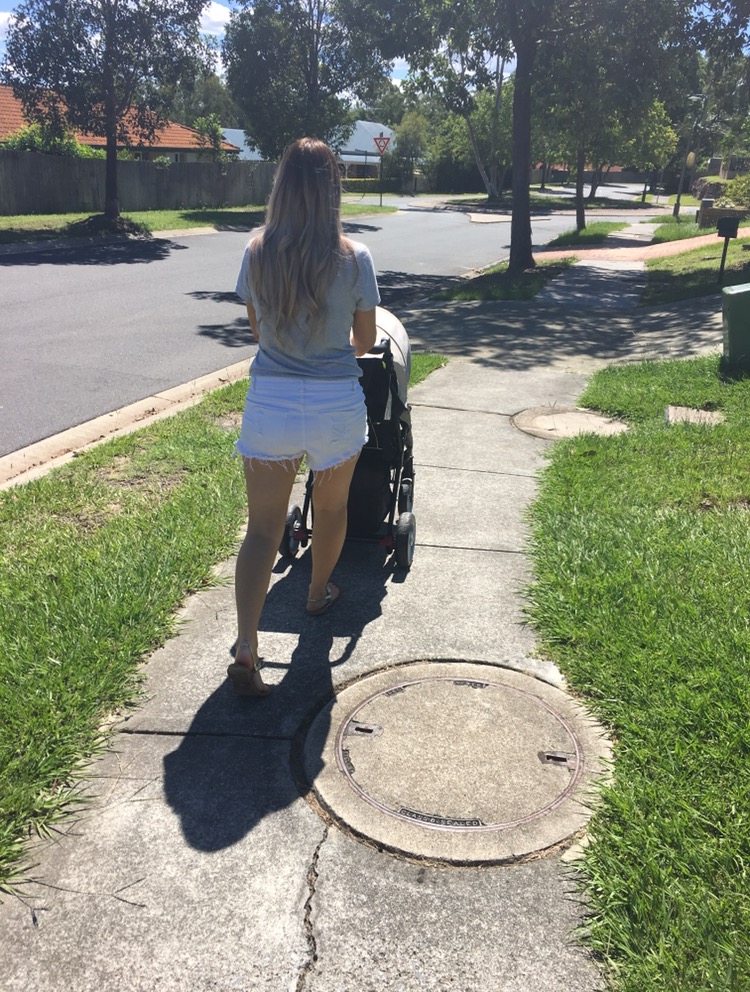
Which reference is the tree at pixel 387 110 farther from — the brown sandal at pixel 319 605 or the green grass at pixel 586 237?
the brown sandal at pixel 319 605

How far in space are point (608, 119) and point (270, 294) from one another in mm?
20932

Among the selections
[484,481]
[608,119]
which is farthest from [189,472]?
[608,119]

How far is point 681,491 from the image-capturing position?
5.06m

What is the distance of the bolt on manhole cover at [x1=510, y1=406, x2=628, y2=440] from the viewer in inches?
261

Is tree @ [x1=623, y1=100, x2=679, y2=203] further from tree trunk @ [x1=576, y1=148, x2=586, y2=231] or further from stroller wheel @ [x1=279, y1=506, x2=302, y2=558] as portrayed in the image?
stroller wheel @ [x1=279, y1=506, x2=302, y2=558]

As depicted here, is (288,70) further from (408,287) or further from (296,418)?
(296,418)

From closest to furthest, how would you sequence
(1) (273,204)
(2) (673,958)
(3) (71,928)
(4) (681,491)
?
(2) (673,958)
(3) (71,928)
(1) (273,204)
(4) (681,491)

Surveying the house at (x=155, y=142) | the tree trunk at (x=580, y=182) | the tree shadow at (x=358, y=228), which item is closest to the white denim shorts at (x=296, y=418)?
the tree shadow at (x=358, y=228)

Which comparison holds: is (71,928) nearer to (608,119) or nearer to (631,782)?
(631,782)

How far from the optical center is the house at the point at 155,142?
33.8 meters

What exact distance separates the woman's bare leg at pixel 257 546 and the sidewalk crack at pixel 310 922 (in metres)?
0.79

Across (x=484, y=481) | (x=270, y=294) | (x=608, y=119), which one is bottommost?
(x=484, y=481)

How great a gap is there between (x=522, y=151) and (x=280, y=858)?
1661 cm

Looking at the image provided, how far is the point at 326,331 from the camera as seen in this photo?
114 inches
